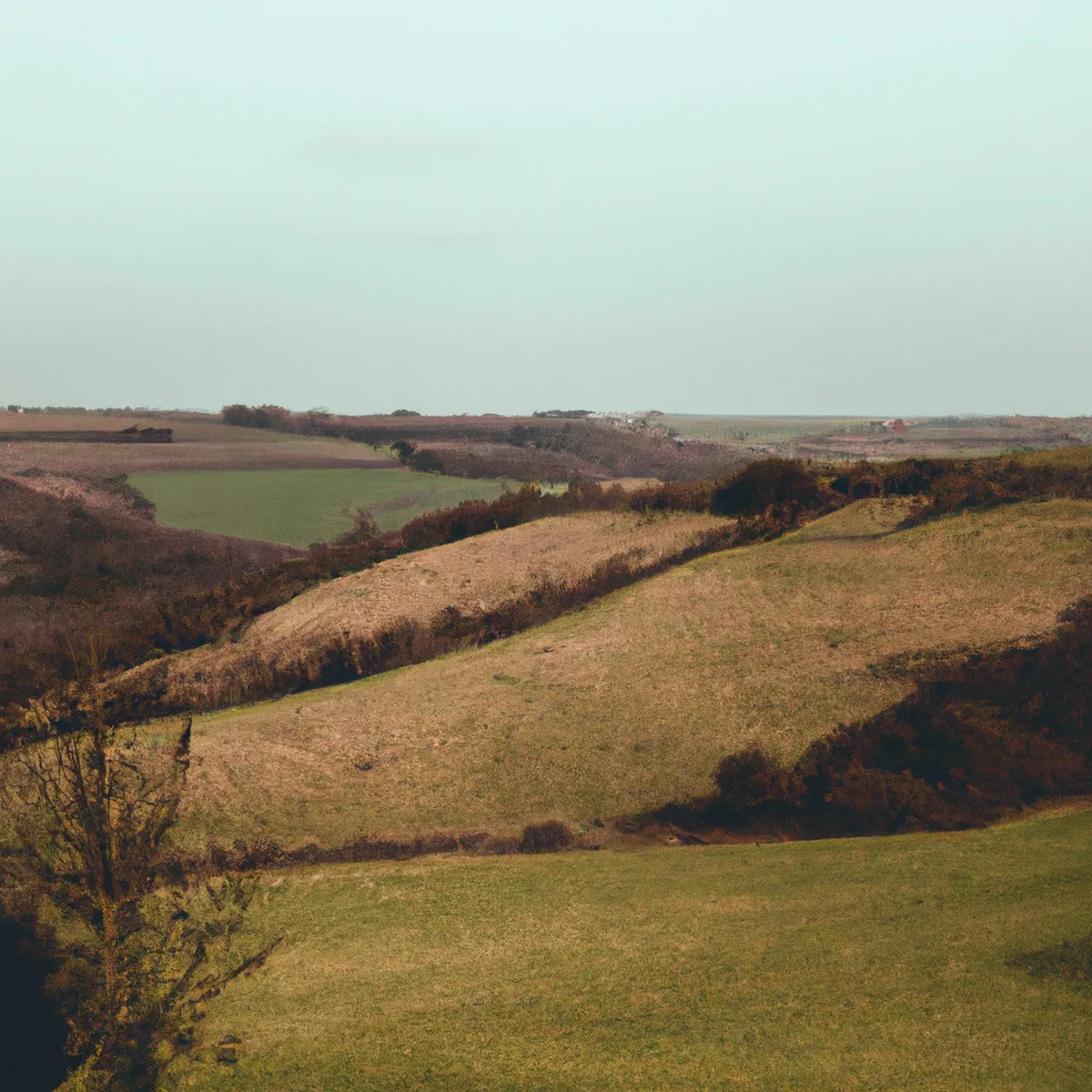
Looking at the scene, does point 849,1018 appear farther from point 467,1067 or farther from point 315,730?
point 315,730

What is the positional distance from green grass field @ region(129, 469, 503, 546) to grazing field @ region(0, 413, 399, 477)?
7.37ft

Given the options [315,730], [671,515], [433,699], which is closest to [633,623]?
[433,699]

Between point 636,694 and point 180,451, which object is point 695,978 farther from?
point 180,451

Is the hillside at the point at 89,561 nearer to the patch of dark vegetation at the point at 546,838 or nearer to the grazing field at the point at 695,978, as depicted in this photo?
the patch of dark vegetation at the point at 546,838

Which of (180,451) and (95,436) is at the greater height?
(95,436)

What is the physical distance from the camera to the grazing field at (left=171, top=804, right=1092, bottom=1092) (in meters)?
7.64

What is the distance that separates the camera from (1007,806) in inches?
466

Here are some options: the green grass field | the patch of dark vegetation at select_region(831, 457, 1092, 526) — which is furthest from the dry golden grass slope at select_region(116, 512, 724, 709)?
the green grass field

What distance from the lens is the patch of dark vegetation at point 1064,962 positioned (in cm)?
799

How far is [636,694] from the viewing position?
16.7 metres

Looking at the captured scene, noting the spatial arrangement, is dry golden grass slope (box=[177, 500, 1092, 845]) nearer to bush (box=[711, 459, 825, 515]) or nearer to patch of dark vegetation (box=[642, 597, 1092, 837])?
patch of dark vegetation (box=[642, 597, 1092, 837])

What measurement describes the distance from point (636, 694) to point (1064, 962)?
29.8 feet

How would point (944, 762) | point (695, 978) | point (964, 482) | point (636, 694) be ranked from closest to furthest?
point (695, 978)
point (944, 762)
point (636, 694)
point (964, 482)

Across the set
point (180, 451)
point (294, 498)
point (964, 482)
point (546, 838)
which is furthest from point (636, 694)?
point (180, 451)
